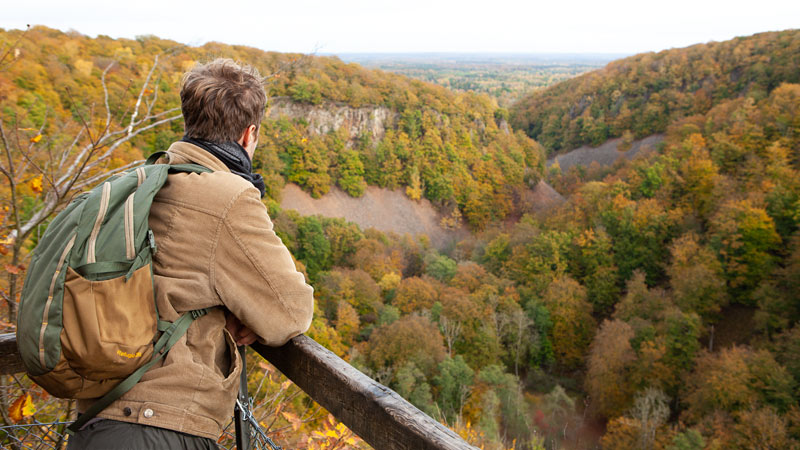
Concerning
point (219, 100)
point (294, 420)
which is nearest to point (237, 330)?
point (219, 100)

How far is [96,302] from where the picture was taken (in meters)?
1.27

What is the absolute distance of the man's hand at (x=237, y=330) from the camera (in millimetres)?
1686

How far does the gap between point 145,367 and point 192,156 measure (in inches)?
27.6

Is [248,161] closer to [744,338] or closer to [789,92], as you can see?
[744,338]

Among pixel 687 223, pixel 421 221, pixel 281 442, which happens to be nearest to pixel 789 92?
pixel 687 223

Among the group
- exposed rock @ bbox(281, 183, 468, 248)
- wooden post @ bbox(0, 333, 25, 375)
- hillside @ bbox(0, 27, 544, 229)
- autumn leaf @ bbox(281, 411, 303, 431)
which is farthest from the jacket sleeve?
exposed rock @ bbox(281, 183, 468, 248)

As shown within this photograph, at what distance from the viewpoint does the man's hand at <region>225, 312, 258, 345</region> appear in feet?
5.53

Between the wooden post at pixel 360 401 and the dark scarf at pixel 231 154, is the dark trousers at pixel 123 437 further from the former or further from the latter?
the dark scarf at pixel 231 154

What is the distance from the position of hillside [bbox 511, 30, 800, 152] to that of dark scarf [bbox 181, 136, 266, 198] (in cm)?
5864

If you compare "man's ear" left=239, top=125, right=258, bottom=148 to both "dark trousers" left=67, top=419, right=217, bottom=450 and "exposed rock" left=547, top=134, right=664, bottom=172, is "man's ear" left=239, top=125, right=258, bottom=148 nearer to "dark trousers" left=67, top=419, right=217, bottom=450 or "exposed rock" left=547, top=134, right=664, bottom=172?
"dark trousers" left=67, top=419, right=217, bottom=450

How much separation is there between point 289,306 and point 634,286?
30201 mm

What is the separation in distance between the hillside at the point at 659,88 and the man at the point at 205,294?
58768mm

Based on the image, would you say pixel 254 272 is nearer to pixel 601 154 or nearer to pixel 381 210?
pixel 381 210

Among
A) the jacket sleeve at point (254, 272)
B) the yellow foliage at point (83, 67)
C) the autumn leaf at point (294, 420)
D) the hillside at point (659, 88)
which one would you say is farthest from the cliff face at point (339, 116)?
the jacket sleeve at point (254, 272)
